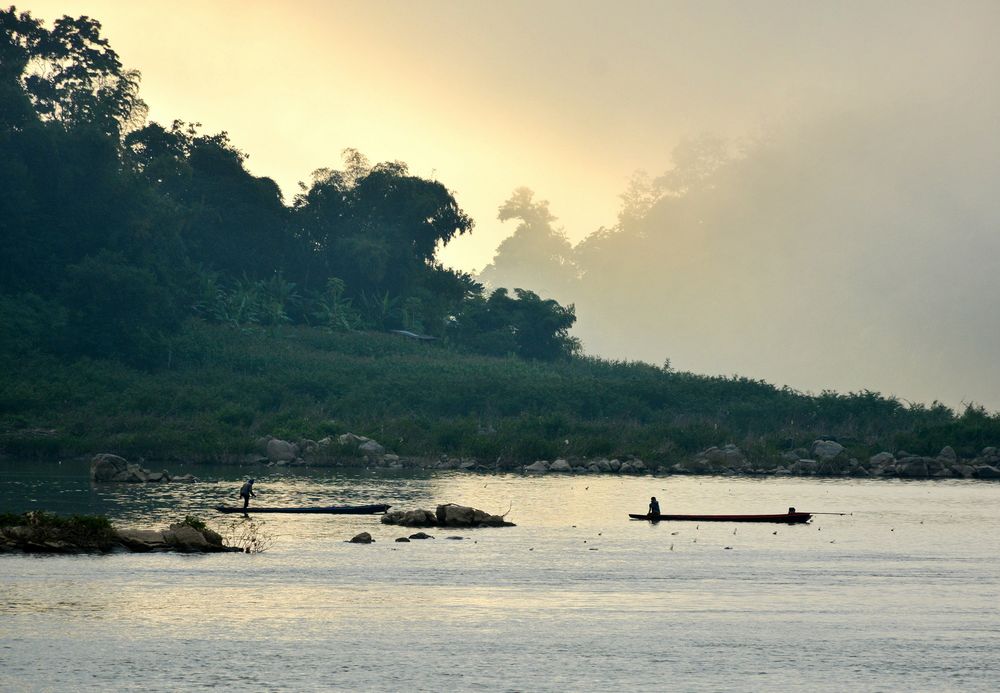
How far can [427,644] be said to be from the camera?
30.5 m

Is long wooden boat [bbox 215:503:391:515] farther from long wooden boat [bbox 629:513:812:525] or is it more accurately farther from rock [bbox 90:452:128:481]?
rock [bbox 90:452:128:481]

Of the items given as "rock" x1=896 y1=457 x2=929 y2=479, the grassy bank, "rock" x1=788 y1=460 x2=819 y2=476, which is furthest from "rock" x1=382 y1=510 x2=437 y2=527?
"rock" x1=896 y1=457 x2=929 y2=479

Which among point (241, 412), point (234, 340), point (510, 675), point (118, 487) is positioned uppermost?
point (234, 340)

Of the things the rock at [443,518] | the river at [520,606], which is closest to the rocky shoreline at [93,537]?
the river at [520,606]

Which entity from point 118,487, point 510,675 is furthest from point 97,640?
point 118,487

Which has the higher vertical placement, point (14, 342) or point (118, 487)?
point (14, 342)

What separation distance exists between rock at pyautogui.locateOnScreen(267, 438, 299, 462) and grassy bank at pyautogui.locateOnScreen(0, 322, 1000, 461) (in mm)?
1733

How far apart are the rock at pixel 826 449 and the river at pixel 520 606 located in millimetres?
24197

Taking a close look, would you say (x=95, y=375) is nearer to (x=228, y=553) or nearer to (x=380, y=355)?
(x=380, y=355)

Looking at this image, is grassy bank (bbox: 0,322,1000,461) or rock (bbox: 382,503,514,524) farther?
grassy bank (bbox: 0,322,1000,461)

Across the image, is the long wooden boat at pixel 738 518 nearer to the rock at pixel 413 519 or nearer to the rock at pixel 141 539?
the rock at pixel 413 519

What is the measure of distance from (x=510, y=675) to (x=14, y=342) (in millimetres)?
69973

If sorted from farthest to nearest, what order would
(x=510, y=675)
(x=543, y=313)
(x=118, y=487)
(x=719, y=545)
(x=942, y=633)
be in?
(x=543, y=313) → (x=118, y=487) → (x=719, y=545) → (x=942, y=633) → (x=510, y=675)

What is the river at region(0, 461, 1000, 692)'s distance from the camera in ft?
91.4
